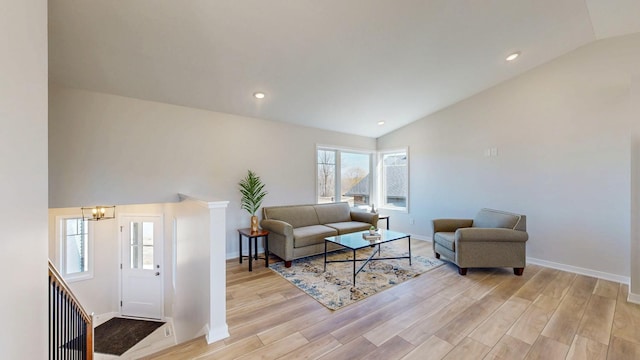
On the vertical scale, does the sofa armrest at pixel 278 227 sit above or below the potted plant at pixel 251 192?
below

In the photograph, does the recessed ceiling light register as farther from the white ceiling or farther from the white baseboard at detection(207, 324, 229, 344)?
the white baseboard at detection(207, 324, 229, 344)

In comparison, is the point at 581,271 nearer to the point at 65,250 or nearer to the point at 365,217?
the point at 365,217

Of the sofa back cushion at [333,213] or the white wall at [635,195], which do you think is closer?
the white wall at [635,195]

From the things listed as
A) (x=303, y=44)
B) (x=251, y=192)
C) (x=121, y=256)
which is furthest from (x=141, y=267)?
(x=303, y=44)

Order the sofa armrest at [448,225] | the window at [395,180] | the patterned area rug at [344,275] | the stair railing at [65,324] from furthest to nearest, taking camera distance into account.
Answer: the window at [395,180]
the sofa armrest at [448,225]
the patterned area rug at [344,275]
the stair railing at [65,324]

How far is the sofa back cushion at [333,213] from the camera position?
4.93m

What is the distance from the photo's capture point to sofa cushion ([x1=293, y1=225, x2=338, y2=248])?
3831 millimetres

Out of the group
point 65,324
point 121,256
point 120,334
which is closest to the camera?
point 65,324

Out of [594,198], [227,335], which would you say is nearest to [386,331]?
[227,335]

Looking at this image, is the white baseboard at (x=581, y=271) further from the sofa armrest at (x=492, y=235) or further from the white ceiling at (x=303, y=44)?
the white ceiling at (x=303, y=44)

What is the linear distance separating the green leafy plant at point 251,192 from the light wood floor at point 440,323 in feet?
4.57

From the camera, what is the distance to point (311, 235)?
156 inches

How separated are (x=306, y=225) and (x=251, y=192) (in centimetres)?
123

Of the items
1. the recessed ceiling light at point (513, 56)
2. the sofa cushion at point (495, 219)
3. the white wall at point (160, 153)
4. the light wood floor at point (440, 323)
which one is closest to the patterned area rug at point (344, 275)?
the light wood floor at point (440, 323)
